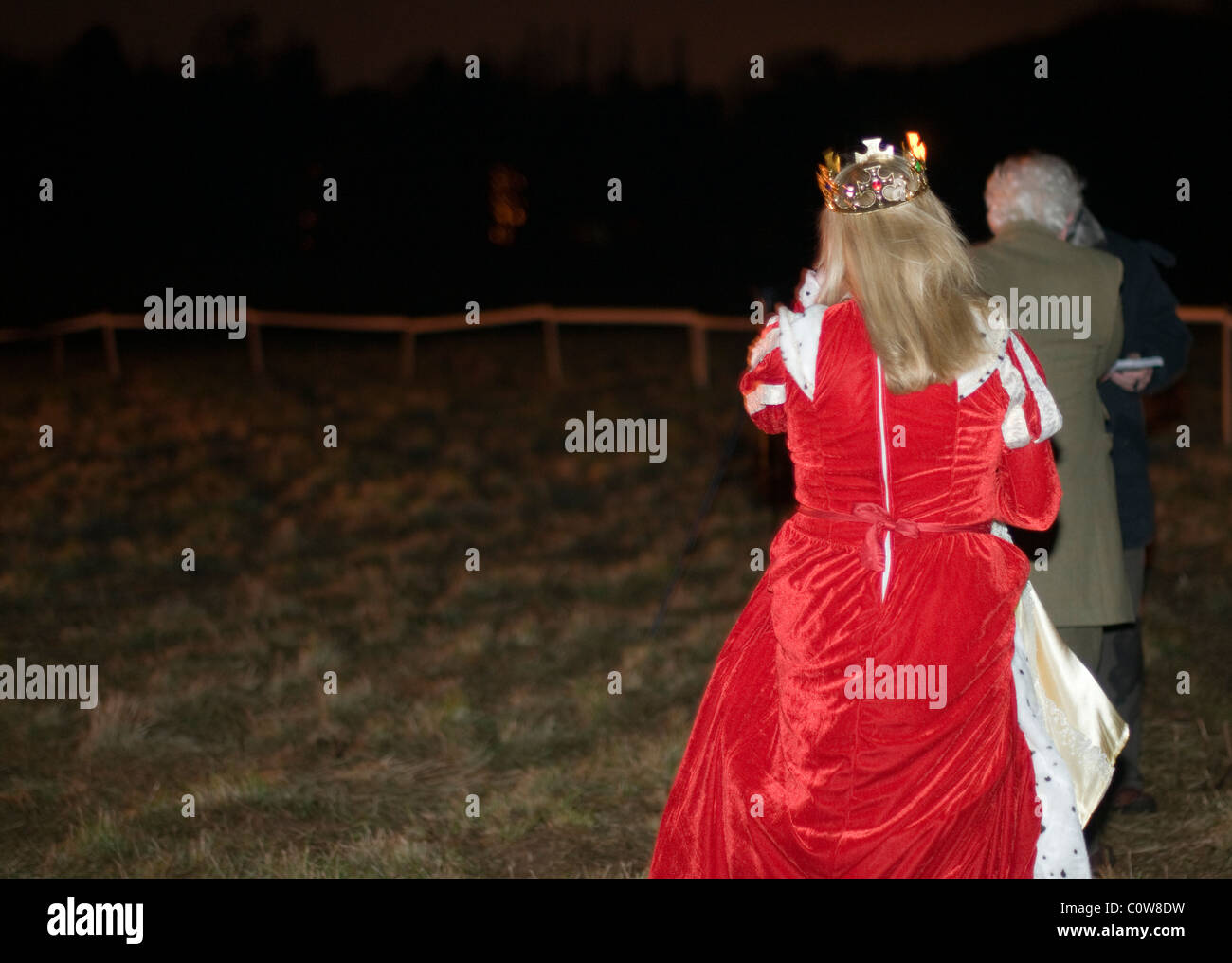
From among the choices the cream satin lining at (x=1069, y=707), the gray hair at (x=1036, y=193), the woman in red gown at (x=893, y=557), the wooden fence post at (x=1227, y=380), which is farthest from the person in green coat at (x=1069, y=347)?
the wooden fence post at (x=1227, y=380)

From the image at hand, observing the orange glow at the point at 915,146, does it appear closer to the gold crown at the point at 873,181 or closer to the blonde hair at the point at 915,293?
the gold crown at the point at 873,181

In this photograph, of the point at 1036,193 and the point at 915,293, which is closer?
the point at 915,293

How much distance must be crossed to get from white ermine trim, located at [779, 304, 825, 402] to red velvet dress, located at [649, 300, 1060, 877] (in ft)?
0.04

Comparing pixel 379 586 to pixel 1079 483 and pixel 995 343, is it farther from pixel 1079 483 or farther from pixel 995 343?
pixel 995 343

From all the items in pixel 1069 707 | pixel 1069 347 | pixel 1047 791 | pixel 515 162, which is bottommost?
pixel 1047 791

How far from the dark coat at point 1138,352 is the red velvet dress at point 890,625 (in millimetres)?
1202

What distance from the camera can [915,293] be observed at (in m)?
2.46

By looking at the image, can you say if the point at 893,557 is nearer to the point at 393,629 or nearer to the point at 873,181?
the point at 873,181

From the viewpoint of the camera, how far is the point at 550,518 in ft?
29.2

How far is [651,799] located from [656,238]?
3038 centimetres

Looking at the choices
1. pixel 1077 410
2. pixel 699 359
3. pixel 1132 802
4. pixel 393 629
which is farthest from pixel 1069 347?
pixel 699 359

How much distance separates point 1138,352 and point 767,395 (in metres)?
1.51

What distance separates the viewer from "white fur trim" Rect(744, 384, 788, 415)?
8.53ft

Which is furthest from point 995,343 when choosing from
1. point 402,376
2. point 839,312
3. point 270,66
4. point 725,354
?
point 270,66
